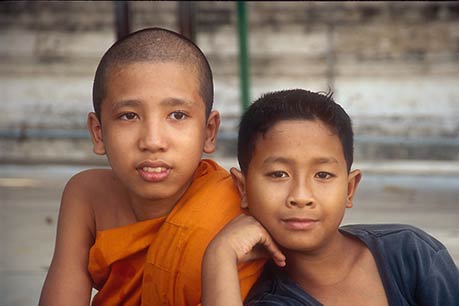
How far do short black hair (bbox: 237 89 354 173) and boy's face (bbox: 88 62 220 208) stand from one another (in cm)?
11

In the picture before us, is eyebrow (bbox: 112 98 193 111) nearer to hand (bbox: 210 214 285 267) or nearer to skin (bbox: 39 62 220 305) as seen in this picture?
skin (bbox: 39 62 220 305)

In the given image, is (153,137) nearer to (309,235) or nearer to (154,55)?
(154,55)

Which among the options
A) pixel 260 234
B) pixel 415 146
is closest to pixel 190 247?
pixel 260 234

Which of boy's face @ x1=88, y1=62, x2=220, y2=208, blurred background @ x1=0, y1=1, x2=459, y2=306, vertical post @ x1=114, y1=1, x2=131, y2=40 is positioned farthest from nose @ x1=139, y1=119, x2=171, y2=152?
blurred background @ x1=0, y1=1, x2=459, y2=306

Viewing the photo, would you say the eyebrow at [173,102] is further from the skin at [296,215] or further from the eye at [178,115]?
the skin at [296,215]

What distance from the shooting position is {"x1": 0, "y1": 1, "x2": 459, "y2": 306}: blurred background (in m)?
6.23

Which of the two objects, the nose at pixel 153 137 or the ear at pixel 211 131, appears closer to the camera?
the nose at pixel 153 137

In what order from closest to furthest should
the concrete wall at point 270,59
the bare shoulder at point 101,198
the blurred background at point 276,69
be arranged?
the bare shoulder at point 101,198, the blurred background at point 276,69, the concrete wall at point 270,59

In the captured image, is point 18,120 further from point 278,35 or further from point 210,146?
→ point 210,146

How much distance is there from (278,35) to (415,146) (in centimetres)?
164

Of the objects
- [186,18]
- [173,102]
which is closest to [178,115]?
[173,102]

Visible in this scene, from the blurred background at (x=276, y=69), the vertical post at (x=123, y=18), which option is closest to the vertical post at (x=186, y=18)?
the vertical post at (x=123, y=18)

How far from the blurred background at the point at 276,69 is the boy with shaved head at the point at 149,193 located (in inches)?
147

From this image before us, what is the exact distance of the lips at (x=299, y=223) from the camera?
5.77ft
